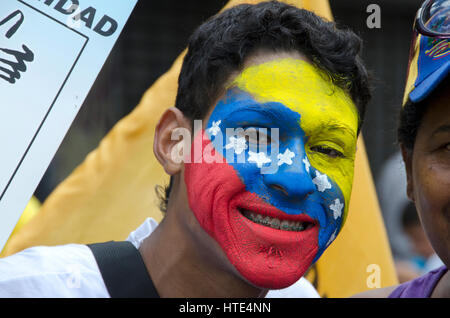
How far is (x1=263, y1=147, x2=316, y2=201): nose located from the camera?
5.90 feet

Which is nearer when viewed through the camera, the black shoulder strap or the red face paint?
the red face paint

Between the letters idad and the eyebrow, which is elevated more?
the letters idad

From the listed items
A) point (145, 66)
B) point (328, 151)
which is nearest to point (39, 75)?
point (328, 151)

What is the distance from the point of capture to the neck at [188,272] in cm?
203

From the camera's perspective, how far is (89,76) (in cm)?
200

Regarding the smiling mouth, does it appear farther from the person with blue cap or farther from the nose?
the person with blue cap

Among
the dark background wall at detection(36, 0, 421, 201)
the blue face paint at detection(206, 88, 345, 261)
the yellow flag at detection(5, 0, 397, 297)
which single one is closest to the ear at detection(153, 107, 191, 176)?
the blue face paint at detection(206, 88, 345, 261)

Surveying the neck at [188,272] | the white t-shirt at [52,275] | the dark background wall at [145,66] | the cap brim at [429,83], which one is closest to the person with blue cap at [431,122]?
the cap brim at [429,83]

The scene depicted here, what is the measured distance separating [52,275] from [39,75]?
68 centimetres

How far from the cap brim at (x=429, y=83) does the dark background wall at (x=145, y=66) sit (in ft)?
9.88

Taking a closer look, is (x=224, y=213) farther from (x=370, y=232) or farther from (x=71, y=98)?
(x=370, y=232)

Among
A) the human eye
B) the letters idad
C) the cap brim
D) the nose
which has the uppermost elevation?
the letters idad

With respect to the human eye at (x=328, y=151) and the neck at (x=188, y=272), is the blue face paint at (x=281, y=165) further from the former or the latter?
the neck at (x=188, y=272)

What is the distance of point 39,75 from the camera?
6.38 feet
